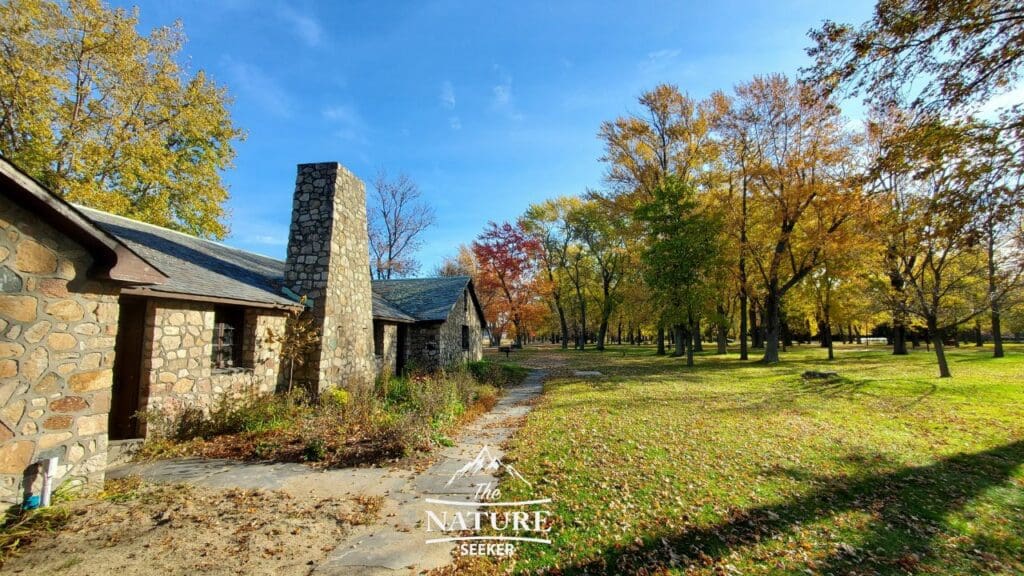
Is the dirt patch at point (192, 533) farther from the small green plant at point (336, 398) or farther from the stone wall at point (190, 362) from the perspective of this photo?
the small green plant at point (336, 398)

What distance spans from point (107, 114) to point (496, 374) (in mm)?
18619

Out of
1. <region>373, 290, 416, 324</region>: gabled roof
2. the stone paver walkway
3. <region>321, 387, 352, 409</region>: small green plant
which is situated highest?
<region>373, 290, 416, 324</region>: gabled roof

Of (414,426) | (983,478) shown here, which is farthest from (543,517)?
(983,478)

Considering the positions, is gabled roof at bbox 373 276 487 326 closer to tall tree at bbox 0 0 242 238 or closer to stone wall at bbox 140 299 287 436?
stone wall at bbox 140 299 287 436

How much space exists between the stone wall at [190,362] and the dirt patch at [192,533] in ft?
6.91

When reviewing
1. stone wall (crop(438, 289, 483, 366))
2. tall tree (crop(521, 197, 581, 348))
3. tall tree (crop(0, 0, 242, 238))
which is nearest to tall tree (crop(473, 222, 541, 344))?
tall tree (crop(521, 197, 581, 348))

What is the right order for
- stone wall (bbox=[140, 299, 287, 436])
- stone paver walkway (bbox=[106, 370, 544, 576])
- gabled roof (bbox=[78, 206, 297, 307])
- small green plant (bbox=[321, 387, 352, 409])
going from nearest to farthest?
stone paver walkway (bbox=[106, 370, 544, 576]) < stone wall (bbox=[140, 299, 287, 436]) < gabled roof (bbox=[78, 206, 297, 307]) < small green plant (bbox=[321, 387, 352, 409])

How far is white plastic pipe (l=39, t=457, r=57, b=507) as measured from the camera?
417 cm

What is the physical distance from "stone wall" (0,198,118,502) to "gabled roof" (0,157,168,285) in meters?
0.09

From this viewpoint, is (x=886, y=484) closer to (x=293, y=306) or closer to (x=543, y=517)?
(x=543, y=517)

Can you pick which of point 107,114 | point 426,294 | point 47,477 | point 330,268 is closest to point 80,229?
point 47,477

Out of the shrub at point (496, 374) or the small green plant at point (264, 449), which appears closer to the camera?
the small green plant at point (264, 449)

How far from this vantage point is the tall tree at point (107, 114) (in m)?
13.7

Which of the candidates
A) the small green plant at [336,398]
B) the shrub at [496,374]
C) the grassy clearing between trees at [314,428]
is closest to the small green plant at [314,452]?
the grassy clearing between trees at [314,428]
